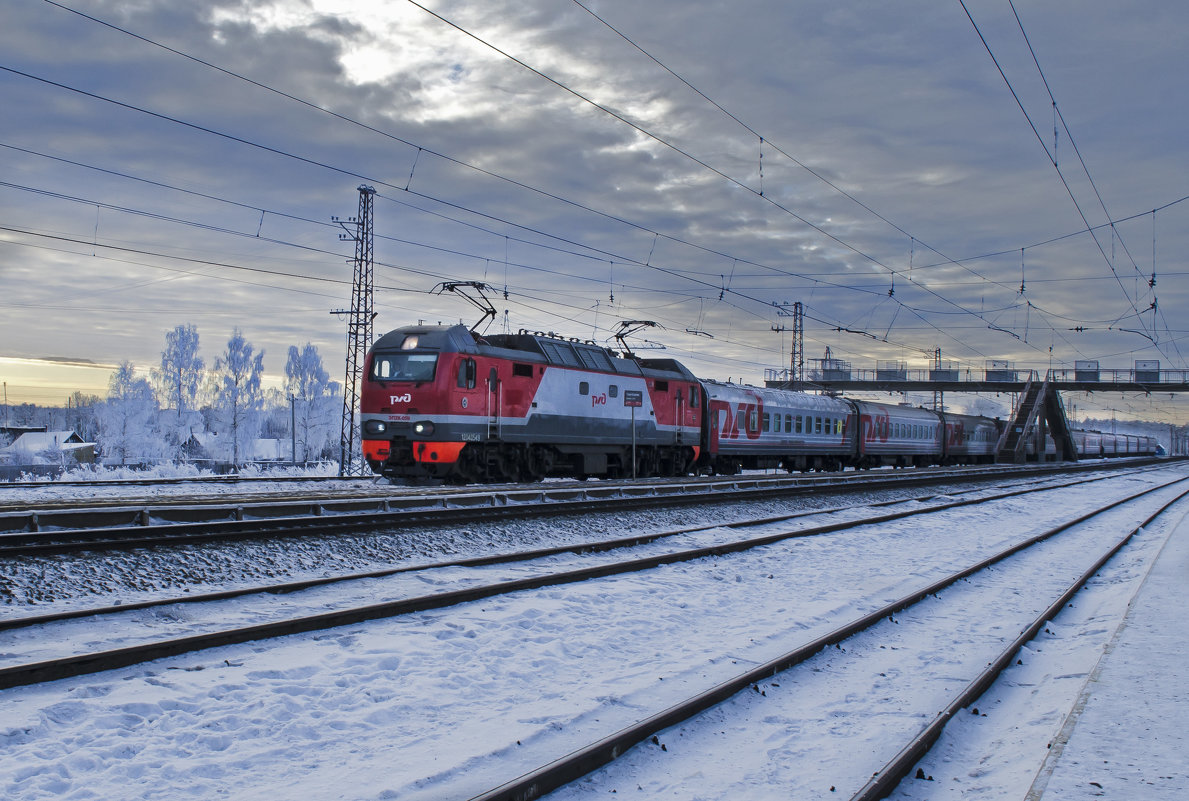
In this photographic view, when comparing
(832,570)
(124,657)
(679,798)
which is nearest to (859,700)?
(679,798)

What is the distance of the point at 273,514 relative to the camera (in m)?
13.4

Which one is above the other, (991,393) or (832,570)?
(991,393)

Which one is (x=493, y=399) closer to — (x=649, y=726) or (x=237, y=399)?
(x=649, y=726)

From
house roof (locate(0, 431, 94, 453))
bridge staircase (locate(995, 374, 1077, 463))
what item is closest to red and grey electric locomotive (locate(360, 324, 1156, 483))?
bridge staircase (locate(995, 374, 1077, 463))

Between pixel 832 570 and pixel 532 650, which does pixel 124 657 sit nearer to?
pixel 532 650

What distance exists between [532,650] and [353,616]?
65.5 inches

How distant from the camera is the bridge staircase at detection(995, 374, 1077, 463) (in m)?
63.0

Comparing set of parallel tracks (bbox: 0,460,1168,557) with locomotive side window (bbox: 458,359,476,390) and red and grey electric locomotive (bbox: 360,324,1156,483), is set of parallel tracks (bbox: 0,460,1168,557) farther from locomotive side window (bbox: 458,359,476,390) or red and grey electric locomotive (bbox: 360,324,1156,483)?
locomotive side window (bbox: 458,359,476,390)

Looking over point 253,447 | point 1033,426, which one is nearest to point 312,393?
point 253,447

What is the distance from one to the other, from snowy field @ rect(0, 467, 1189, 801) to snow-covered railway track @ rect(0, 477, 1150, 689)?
5.1 inches

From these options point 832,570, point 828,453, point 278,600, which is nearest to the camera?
point 278,600

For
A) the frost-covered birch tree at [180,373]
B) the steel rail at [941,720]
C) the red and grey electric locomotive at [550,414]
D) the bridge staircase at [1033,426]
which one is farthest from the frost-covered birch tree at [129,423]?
the steel rail at [941,720]

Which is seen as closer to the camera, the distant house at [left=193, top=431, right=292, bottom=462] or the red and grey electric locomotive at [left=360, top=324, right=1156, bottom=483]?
the red and grey electric locomotive at [left=360, top=324, right=1156, bottom=483]

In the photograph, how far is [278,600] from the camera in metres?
8.36
